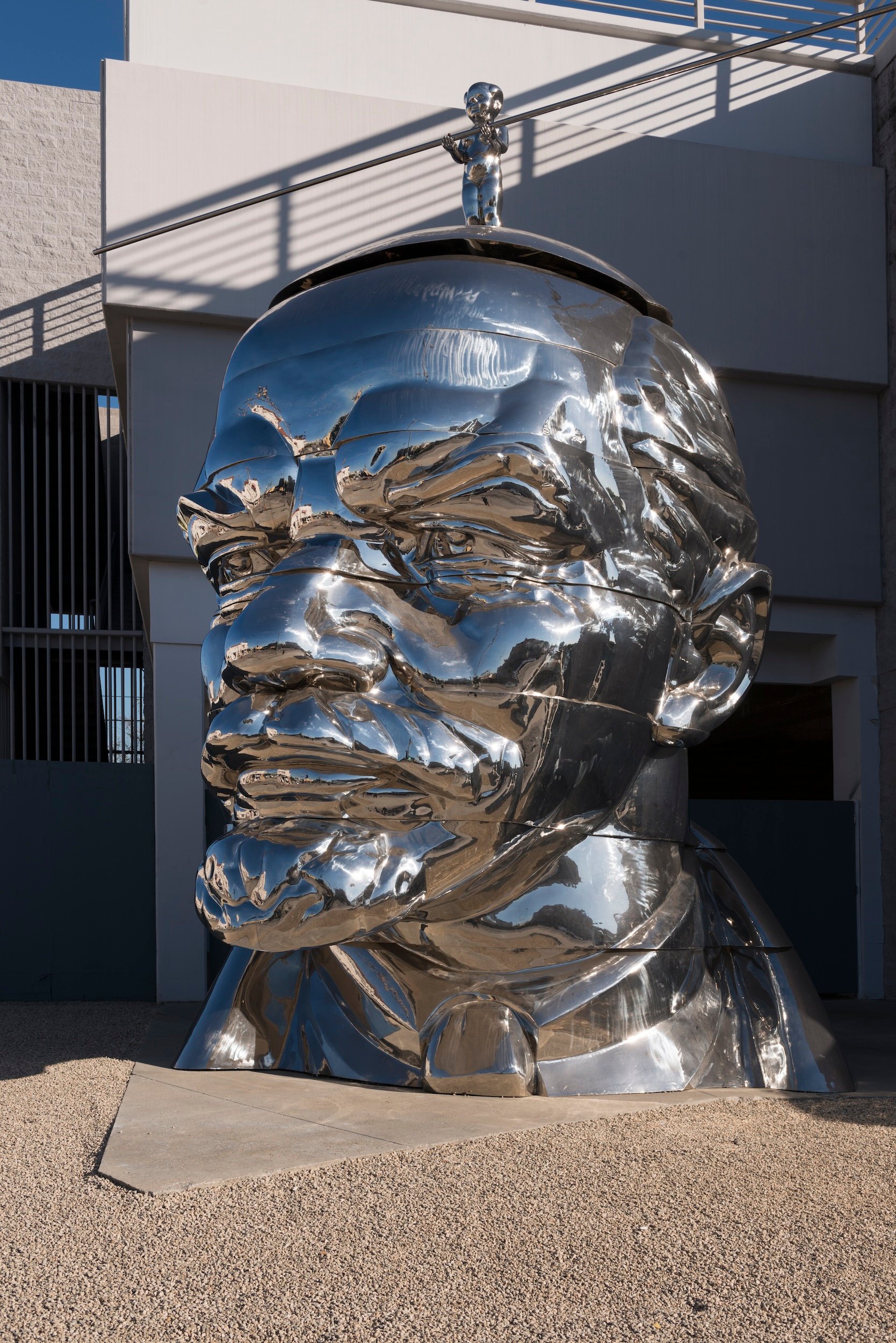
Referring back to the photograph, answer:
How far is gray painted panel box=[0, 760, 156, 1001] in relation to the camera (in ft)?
27.5

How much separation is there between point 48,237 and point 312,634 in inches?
503

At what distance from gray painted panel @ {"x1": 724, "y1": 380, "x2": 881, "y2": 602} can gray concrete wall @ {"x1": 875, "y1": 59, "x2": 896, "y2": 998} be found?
0.29 feet

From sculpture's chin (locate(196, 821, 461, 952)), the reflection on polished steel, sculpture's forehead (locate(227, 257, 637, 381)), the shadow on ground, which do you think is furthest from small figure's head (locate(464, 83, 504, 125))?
the shadow on ground

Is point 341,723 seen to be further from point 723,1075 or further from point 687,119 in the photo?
point 687,119

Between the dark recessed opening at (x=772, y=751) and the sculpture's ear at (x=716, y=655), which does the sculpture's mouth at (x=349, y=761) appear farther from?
the dark recessed opening at (x=772, y=751)

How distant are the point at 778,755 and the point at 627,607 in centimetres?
1186

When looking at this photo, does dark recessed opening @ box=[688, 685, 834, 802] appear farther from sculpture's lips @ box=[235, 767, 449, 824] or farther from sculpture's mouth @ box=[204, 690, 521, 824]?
sculpture's lips @ box=[235, 767, 449, 824]

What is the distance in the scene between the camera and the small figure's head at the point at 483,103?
459 cm

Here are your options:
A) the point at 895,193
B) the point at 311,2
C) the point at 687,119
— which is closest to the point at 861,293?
the point at 895,193

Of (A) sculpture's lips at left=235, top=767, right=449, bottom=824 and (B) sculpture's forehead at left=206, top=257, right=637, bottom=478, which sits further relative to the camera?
(B) sculpture's forehead at left=206, top=257, right=637, bottom=478

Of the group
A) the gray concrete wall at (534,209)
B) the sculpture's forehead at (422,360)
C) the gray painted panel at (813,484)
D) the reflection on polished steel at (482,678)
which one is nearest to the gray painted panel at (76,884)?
the gray concrete wall at (534,209)

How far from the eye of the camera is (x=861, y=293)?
8977mm

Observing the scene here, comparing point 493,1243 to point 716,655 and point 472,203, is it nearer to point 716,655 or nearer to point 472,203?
point 716,655

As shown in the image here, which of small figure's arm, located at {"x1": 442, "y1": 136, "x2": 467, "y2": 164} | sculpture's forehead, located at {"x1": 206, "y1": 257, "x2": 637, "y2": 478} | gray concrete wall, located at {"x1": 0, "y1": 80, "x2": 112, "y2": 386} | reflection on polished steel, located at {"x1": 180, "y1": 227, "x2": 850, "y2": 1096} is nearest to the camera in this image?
reflection on polished steel, located at {"x1": 180, "y1": 227, "x2": 850, "y2": 1096}
